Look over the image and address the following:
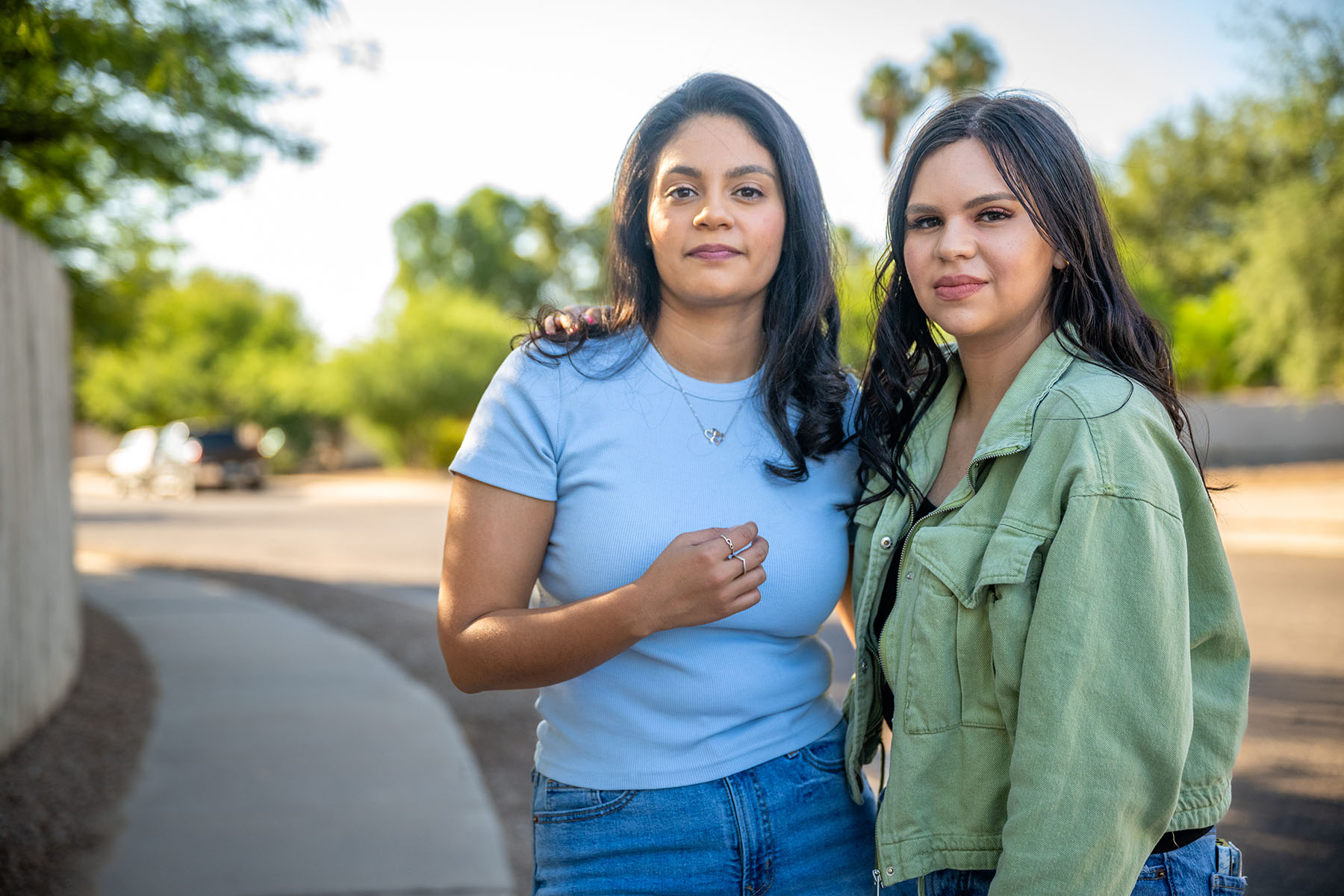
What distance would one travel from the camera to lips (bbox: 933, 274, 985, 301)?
5.47ft

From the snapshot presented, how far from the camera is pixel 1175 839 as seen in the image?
4.99 ft

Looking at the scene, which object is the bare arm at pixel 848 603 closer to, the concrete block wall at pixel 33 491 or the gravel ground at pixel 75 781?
the gravel ground at pixel 75 781

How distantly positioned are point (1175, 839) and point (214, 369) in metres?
41.6

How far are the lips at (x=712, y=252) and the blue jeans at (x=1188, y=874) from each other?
112cm

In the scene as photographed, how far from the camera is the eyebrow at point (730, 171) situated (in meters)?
1.88

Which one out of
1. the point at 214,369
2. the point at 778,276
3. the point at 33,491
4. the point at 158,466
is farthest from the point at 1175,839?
the point at 214,369

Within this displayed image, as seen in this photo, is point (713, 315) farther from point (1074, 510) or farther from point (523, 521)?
point (1074, 510)

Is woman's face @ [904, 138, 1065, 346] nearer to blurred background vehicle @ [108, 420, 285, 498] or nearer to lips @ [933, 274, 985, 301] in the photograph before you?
lips @ [933, 274, 985, 301]

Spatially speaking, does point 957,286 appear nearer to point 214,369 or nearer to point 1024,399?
point 1024,399

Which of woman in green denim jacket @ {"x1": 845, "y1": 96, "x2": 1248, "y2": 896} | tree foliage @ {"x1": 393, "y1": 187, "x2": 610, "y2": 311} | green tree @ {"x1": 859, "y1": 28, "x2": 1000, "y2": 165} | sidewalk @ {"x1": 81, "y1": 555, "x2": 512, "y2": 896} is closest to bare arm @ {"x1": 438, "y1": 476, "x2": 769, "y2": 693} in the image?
woman in green denim jacket @ {"x1": 845, "y1": 96, "x2": 1248, "y2": 896}

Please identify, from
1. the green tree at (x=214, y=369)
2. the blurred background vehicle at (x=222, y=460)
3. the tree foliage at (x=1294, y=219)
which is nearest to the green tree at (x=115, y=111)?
the tree foliage at (x=1294, y=219)

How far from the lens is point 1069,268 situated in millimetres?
1692

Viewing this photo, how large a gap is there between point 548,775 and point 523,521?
18.3 inches

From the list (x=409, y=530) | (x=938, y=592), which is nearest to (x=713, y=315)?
(x=938, y=592)
